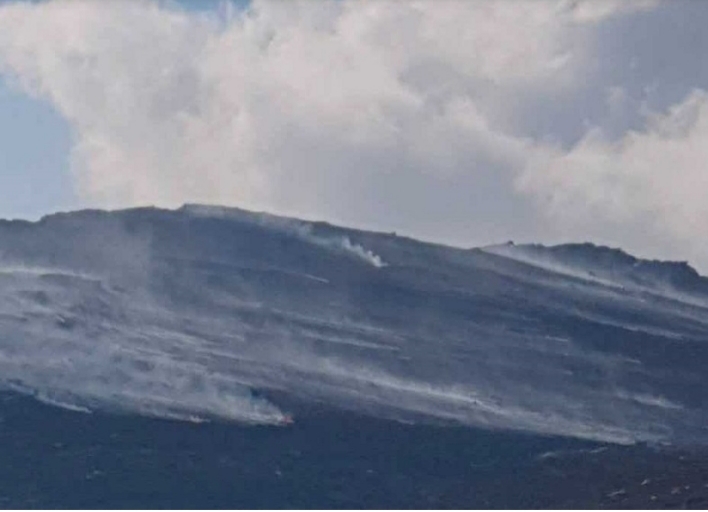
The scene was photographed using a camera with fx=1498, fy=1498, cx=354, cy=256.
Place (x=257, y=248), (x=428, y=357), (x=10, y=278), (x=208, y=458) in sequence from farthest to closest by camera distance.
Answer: (x=257, y=248), (x=10, y=278), (x=428, y=357), (x=208, y=458)

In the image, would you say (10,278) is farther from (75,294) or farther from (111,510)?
(111,510)

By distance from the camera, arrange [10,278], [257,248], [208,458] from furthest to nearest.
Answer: [257,248], [10,278], [208,458]

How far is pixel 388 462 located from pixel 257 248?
21.0m

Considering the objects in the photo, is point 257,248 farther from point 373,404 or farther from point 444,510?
point 444,510

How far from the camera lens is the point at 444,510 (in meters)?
41.9

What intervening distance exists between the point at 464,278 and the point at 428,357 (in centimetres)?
849

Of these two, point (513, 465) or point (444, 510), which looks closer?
point (444, 510)

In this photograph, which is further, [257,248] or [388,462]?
[257,248]

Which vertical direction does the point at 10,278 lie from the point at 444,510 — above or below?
above

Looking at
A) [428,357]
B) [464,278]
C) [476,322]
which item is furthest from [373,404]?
[464,278]

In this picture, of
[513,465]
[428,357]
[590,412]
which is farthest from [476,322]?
[513,465]

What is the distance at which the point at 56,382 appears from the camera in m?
53.3

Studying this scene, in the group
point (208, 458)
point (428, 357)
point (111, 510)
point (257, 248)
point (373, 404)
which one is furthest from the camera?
point (257, 248)

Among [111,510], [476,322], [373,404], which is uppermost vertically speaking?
[476,322]
